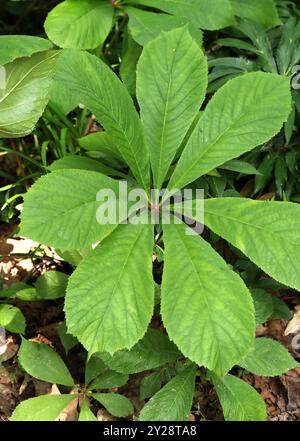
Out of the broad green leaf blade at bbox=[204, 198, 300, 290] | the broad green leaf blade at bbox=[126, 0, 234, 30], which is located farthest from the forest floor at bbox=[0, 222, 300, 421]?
the broad green leaf blade at bbox=[126, 0, 234, 30]

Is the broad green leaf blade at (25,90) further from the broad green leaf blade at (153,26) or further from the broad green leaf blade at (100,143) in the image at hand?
the broad green leaf blade at (153,26)

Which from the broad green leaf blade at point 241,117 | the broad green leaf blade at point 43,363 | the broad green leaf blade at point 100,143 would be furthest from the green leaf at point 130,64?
the broad green leaf blade at point 43,363

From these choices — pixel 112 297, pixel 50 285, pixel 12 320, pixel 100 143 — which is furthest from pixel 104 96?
pixel 12 320

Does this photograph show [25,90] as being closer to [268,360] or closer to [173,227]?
[173,227]
